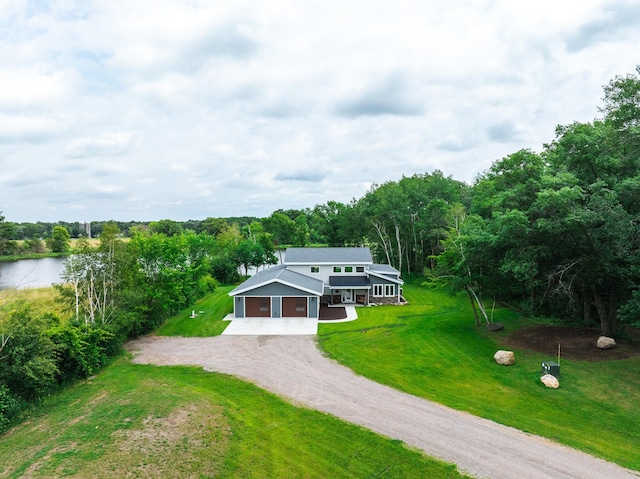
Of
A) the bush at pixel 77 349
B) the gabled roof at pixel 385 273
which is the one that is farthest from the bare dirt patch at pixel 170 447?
the gabled roof at pixel 385 273

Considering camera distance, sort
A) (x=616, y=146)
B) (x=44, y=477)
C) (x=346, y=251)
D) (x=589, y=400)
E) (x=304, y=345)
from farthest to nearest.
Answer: (x=346, y=251), (x=304, y=345), (x=616, y=146), (x=589, y=400), (x=44, y=477)

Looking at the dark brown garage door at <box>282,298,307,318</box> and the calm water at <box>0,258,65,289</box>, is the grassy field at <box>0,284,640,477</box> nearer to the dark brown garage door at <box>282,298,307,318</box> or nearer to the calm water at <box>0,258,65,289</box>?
the dark brown garage door at <box>282,298,307,318</box>

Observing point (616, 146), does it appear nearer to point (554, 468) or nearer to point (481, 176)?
point (554, 468)

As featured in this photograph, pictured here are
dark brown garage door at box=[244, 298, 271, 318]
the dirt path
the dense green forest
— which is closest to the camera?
the dirt path

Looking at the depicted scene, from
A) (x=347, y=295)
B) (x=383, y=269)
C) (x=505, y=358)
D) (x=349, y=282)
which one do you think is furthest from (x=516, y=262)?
(x=383, y=269)

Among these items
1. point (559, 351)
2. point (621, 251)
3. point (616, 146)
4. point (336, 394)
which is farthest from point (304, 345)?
point (616, 146)

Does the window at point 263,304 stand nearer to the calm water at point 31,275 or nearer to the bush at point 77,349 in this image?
the bush at point 77,349

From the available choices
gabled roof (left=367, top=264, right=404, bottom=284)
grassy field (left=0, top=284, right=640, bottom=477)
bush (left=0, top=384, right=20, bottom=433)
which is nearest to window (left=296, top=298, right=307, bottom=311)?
grassy field (left=0, top=284, right=640, bottom=477)
